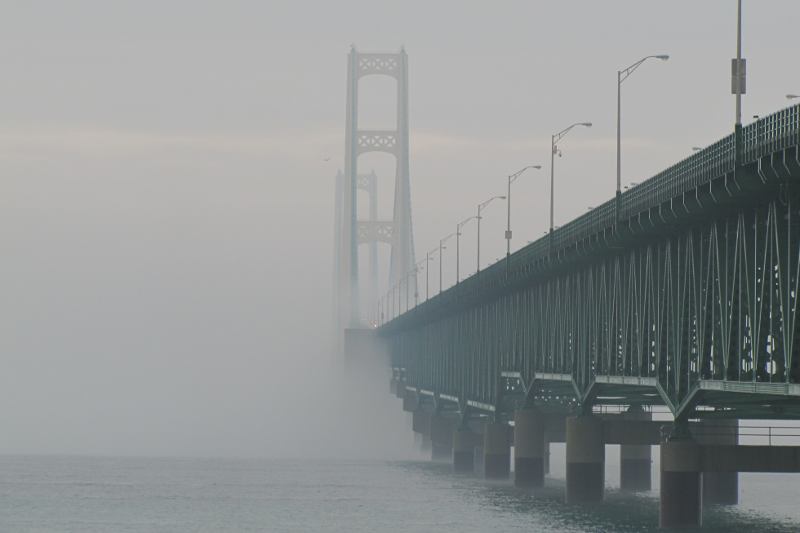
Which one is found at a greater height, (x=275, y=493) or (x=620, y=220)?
(x=620, y=220)

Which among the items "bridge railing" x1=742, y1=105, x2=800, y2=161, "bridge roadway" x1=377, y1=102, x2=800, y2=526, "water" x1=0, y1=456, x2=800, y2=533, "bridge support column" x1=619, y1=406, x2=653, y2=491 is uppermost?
"bridge railing" x1=742, y1=105, x2=800, y2=161

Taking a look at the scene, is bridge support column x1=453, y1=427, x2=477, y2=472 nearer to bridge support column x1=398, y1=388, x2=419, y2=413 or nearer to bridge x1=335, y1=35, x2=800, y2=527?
bridge x1=335, y1=35, x2=800, y2=527

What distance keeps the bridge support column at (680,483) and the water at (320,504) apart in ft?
17.0

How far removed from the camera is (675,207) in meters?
62.8

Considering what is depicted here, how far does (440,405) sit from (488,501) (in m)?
57.3

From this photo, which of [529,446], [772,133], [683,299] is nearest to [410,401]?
[529,446]

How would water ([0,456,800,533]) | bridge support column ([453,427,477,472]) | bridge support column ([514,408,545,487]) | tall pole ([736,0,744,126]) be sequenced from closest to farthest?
1. tall pole ([736,0,744,126])
2. water ([0,456,800,533])
3. bridge support column ([514,408,545,487])
4. bridge support column ([453,427,477,472])

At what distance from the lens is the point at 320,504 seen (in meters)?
100

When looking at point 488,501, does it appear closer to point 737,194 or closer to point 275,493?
point 275,493

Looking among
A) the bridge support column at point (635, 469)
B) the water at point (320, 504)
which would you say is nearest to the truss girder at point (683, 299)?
the water at point (320, 504)

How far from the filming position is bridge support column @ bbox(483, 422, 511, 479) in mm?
124875

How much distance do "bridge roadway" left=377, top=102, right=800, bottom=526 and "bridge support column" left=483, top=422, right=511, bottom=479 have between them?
9.90 ft

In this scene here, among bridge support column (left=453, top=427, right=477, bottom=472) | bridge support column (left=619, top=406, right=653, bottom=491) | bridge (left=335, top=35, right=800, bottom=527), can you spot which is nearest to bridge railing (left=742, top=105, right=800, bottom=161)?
bridge (left=335, top=35, right=800, bottom=527)

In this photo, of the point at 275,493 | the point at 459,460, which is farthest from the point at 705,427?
the point at 459,460
